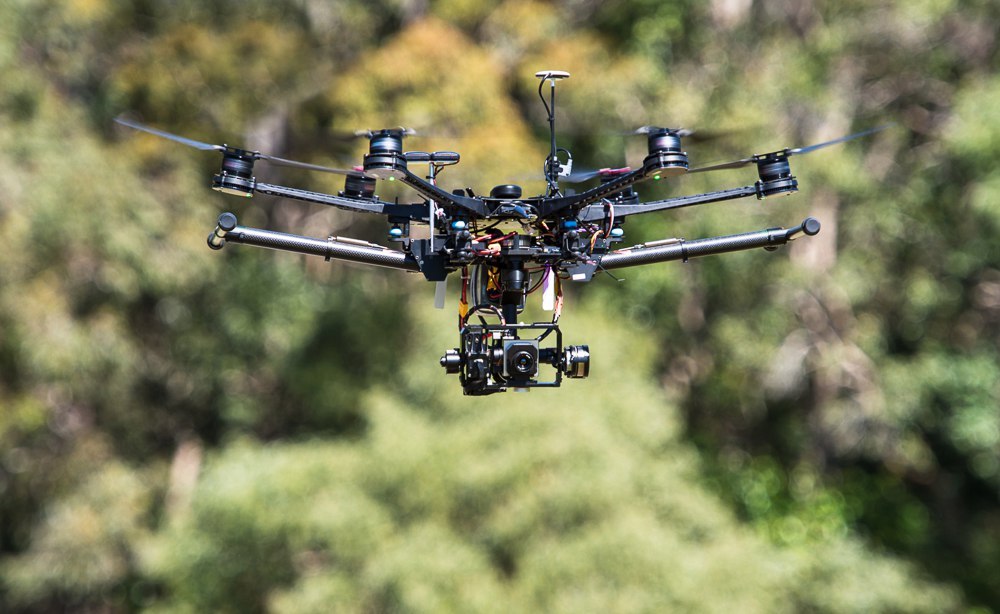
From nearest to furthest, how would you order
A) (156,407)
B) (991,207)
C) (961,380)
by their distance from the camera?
1. (991,207)
2. (961,380)
3. (156,407)

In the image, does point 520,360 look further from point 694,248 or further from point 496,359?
point 694,248

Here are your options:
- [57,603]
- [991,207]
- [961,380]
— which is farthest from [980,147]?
[57,603]

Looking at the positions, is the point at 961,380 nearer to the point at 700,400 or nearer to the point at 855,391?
the point at 855,391

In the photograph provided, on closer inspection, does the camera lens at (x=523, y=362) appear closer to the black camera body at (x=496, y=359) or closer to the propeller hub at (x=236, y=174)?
the black camera body at (x=496, y=359)

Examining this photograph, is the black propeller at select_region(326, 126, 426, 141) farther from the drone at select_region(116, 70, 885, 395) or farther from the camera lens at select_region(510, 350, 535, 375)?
the camera lens at select_region(510, 350, 535, 375)

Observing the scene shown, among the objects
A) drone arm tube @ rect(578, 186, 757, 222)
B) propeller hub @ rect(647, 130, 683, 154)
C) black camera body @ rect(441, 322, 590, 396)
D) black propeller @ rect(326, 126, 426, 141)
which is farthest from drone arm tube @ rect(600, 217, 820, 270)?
black propeller @ rect(326, 126, 426, 141)

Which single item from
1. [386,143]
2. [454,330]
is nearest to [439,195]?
[386,143]
